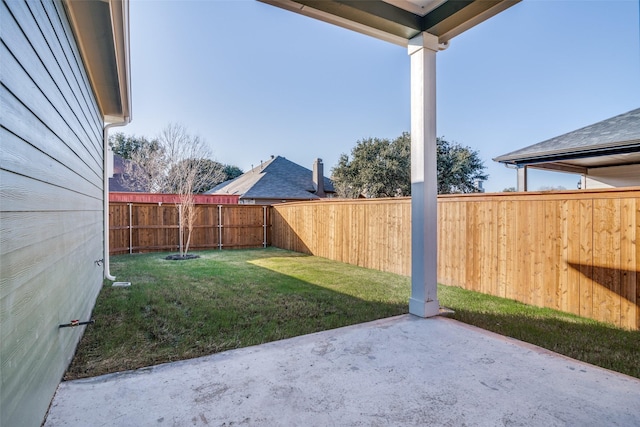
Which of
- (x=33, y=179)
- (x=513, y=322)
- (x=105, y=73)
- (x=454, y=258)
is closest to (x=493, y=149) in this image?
(x=454, y=258)

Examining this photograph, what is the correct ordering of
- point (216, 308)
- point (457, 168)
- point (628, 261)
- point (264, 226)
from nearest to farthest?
point (628, 261)
point (216, 308)
point (264, 226)
point (457, 168)

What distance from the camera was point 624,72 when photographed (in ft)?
26.1

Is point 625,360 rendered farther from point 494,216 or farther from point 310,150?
point 310,150

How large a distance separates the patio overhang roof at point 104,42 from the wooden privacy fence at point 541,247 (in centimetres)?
464

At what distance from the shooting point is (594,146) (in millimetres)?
5090

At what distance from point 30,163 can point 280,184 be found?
18.3 metres

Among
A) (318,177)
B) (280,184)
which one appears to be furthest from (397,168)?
(280,184)

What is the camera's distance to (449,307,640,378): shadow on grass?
8.46 feet

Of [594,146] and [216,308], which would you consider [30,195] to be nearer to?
[216,308]

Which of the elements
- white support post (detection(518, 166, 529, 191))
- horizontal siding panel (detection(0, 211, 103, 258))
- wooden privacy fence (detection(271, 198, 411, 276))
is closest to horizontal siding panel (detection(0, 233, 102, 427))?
horizontal siding panel (detection(0, 211, 103, 258))

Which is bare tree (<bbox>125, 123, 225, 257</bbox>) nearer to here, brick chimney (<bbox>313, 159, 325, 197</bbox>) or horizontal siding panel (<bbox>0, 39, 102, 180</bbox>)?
brick chimney (<bbox>313, 159, 325, 197</bbox>)

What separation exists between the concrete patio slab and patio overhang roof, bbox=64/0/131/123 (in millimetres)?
2713

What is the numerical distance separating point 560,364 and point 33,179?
3.48 m

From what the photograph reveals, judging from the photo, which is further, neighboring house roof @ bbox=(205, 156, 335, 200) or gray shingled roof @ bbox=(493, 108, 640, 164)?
neighboring house roof @ bbox=(205, 156, 335, 200)
